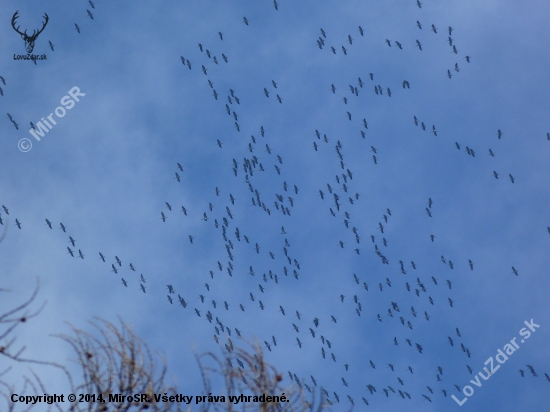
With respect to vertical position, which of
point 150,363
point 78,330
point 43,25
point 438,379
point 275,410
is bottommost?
point 275,410

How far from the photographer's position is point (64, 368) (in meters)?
9.63

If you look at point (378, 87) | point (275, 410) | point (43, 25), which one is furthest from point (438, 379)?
point (275, 410)

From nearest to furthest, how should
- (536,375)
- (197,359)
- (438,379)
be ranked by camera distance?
(197,359), (536,375), (438,379)

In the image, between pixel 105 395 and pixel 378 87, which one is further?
pixel 378 87

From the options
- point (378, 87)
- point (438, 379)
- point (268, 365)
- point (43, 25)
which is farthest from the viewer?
point (438, 379)

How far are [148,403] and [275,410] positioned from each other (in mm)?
2386

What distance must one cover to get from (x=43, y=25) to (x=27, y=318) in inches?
1651

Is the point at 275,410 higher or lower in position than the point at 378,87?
lower

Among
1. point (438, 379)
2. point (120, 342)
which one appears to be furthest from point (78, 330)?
point (438, 379)

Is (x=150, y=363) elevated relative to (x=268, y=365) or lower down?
elevated

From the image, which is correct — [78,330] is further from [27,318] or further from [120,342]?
[27,318]

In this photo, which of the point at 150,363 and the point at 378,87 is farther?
the point at 378,87

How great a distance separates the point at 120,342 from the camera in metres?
11.1

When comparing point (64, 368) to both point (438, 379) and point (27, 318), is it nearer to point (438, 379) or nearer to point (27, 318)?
point (27, 318)
